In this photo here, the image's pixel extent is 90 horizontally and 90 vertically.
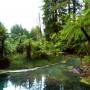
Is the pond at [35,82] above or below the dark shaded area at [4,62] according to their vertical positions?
below

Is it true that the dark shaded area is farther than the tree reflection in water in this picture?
Yes

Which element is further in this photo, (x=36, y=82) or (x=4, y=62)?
(x=4, y=62)

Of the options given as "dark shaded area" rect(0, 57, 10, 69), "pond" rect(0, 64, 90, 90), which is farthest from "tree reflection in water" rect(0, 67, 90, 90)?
"dark shaded area" rect(0, 57, 10, 69)

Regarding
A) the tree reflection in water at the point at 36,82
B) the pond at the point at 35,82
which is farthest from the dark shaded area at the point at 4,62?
the tree reflection in water at the point at 36,82

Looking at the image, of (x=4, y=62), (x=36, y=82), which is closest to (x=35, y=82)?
(x=36, y=82)

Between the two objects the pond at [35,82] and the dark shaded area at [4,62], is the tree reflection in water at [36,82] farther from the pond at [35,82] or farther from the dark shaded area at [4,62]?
the dark shaded area at [4,62]

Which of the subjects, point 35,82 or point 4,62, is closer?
point 35,82

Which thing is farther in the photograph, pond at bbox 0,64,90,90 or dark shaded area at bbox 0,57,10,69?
dark shaded area at bbox 0,57,10,69

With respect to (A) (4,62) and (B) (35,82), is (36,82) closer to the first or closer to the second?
(B) (35,82)

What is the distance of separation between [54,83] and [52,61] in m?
9.47

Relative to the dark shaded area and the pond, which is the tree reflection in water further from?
the dark shaded area

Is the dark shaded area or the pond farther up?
the dark shaded area

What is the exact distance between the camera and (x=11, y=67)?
1727 centimetres

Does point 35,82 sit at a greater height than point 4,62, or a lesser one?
lesser
